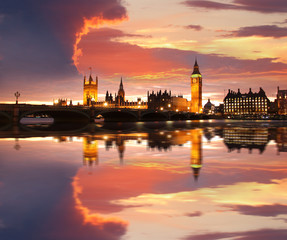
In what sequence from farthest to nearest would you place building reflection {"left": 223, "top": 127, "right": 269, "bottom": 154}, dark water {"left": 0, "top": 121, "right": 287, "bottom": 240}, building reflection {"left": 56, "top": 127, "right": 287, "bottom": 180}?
building reflection {"left": 223, "top": 127, "right": 269, "bottom": 154}
building reflection {"left": 56, "top": 127, "right": 287, "bottom": 180}
dark water {"left": 0, "top": 121, "right": 287, "bottom": 240}

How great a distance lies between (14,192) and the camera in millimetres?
7328

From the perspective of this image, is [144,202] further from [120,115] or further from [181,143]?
[120,115]

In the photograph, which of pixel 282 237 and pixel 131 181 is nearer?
pixel 282 237

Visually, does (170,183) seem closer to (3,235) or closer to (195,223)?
(195,223)

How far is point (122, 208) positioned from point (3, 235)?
2.22 m

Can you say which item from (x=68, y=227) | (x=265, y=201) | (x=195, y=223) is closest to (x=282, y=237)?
(x=195, y=223)

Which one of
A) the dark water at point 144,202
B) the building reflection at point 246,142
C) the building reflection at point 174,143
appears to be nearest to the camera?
the dark water at point 144,202

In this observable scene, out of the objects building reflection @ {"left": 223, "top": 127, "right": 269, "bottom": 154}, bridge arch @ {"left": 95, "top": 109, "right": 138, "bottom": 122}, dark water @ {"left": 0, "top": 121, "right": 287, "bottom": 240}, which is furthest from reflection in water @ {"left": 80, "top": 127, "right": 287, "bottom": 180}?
bridge arch @ {"left": 95, "top": 109, "right": 138, "bottom": 122}

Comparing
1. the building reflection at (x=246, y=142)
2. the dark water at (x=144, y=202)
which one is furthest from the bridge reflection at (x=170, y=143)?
the dark water at (x=144, y=202)

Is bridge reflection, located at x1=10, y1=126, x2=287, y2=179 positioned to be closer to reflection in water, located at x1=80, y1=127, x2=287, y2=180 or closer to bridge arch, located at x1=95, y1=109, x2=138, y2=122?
reflection in water, located at x1=80, y1=127, x2=287, y2=180

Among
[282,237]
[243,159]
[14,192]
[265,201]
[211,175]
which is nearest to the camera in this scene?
[282,237]

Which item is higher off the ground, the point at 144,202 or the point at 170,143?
the point at 170,143

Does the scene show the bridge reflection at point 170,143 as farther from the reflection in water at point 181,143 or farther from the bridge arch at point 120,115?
the bridge arch at point 120,115

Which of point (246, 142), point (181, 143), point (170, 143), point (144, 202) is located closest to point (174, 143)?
point (170, 143)
